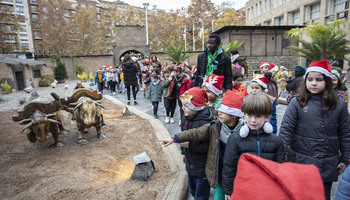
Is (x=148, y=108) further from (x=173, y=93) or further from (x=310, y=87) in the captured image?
(x=310, y=87)

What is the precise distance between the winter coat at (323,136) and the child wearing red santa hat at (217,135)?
0.64 meters

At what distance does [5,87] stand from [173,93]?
12.5 m

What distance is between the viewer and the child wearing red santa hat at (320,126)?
6.59ft

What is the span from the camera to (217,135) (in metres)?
2.15

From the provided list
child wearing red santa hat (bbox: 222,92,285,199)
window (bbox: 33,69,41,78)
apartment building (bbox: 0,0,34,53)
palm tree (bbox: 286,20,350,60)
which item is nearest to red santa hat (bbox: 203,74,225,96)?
child wearing red santa hat (bbox: 222,92,285,199)

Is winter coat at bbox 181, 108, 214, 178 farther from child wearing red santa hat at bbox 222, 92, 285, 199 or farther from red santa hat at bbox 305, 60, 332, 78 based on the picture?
red santa hat at bbox 305, 60, 332, 78

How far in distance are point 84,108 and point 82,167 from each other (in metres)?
1.30

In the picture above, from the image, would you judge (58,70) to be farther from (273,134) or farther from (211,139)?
(273,134)

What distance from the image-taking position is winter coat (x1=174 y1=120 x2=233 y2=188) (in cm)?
212

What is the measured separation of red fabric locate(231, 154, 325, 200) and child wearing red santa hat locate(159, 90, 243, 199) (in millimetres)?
1264

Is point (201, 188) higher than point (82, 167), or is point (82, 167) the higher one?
point (201, 188)

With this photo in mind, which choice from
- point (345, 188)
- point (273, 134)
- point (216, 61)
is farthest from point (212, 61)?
point (345, 188)

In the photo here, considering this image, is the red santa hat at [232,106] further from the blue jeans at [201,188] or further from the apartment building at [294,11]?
the apartment building at [294,11]

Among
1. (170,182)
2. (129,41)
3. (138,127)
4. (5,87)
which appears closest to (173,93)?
(138,127)
